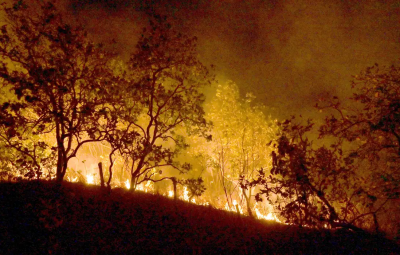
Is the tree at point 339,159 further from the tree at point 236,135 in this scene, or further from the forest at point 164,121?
the tree at point 236,135

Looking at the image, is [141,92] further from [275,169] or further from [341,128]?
[341,128]

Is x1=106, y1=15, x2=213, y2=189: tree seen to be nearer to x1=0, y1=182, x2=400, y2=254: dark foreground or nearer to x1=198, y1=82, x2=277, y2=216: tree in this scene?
x1=0, y1=182, x2=400, y2=254: dark foreground

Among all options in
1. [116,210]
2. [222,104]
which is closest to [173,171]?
[222,104]

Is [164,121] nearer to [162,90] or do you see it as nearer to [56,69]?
[162,90]

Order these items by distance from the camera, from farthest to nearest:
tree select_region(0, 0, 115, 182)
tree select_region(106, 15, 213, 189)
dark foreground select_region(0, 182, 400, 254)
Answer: tree select_region(106, 15, 213, 189), tree select_region(0, 0, 115, 182), dark foreground select_region(0, 182, 400, 254)

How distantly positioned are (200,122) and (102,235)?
749 cm

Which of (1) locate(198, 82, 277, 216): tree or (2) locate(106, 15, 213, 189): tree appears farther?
(1) locate(198, 82, 277, 216): tree

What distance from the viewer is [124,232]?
24.0 ft

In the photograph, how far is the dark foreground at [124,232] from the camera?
5891mm

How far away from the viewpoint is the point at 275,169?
24.7ft

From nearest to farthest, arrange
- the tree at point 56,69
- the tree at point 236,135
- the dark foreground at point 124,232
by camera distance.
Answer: the dark foreground at point 124,232, the tree at point 56,69, the tree at point 236,135

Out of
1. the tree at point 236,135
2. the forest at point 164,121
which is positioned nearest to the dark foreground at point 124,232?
the forest at point 164,121

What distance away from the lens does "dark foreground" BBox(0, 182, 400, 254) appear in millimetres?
5891

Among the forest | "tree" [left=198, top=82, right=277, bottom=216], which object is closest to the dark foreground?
the forest
